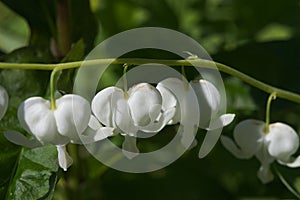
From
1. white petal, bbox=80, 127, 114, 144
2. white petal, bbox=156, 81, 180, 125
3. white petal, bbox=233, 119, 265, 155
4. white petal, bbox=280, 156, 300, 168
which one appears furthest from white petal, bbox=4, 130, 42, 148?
white petal, bbox=280, 156, 300, 168

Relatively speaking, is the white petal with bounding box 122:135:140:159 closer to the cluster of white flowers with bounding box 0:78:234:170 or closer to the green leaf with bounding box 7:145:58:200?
the cluster of white flowers with bounding box 0:78:234:170

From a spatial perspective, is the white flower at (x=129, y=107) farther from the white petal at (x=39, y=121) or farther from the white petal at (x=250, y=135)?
the white petal at (x=250, y=135)

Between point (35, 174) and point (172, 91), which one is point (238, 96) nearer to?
point (172, 91)

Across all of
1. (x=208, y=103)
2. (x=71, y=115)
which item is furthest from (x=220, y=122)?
(x=71, y=115)

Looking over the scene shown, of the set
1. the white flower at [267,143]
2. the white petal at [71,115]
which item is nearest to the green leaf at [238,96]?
the white flower at [267,143]

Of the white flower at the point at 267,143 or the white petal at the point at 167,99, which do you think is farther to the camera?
the white flower at the point at 267,143

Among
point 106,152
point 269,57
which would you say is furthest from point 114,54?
point 269,57

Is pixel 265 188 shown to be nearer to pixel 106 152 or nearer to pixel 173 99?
pixel 106 152
